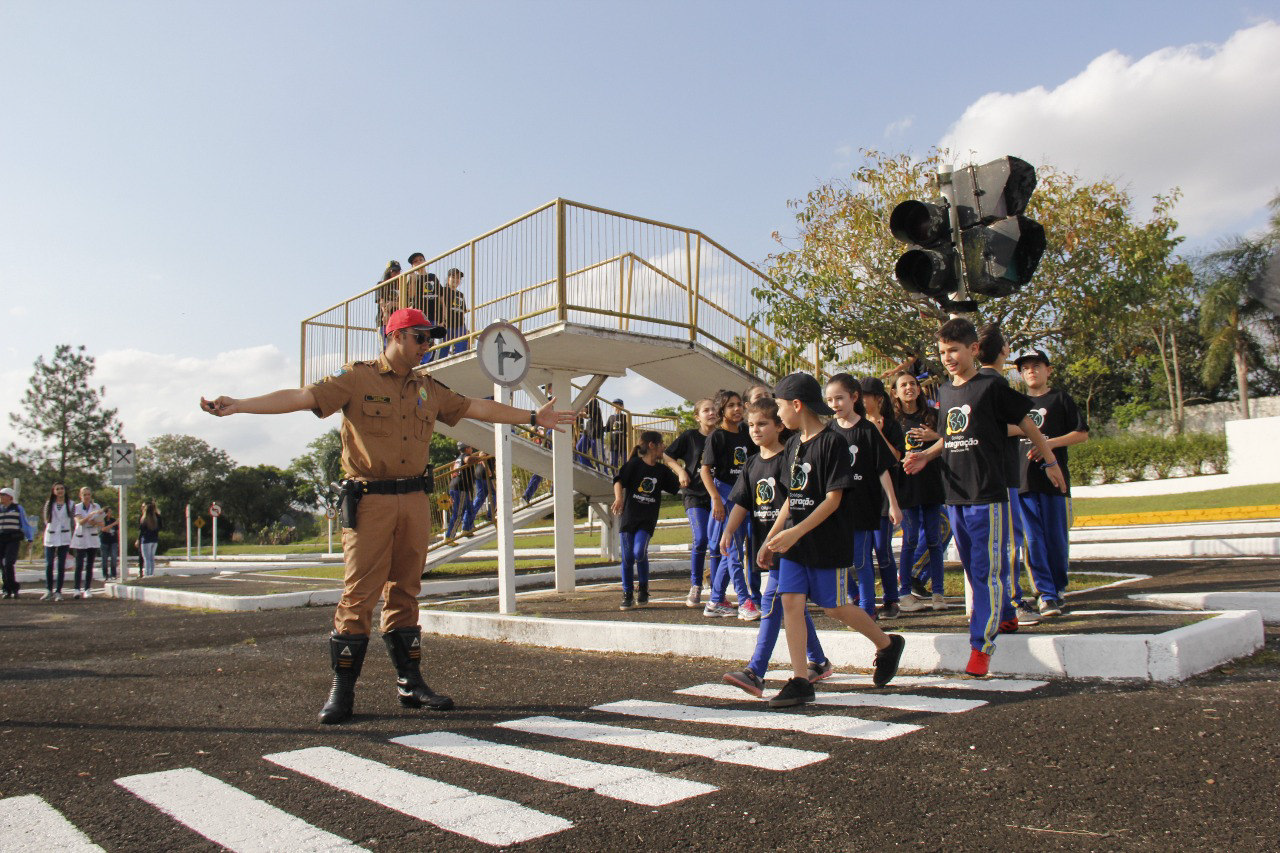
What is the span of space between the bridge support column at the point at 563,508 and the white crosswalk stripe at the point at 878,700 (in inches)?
237

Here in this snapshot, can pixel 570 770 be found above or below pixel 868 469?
below

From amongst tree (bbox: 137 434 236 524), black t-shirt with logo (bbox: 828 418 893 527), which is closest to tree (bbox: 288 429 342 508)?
tree (bbox: 137 434 236 524)

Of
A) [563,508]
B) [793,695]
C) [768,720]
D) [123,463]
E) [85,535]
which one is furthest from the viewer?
[123,463]

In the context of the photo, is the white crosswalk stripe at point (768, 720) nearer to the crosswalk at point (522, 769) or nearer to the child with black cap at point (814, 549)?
the crosswalk at point (522, 769)

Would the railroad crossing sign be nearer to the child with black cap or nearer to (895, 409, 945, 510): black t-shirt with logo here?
(895, 409, 945, 510): black t-shirt with logo

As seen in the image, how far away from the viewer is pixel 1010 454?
539cm

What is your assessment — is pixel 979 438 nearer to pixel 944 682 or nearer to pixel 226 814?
pixel 944 682

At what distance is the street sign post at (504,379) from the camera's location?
26.6 feet

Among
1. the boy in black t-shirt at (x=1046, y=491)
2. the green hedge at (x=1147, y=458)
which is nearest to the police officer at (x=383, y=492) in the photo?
the boy in black t-shirt at (x=1046, y=491)

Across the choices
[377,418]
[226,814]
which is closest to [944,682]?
[377,418]

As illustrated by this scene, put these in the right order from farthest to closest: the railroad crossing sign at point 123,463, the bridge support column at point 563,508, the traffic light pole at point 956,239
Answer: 1. the railroad crossing sign at point 123,463
2. the bridge support column at point 563,508
3. the traffic light pole at point 956,239

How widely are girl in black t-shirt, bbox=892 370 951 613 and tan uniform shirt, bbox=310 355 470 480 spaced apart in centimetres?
394

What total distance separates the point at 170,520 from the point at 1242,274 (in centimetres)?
8255

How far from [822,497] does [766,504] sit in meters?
0.62
